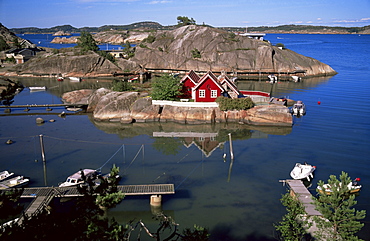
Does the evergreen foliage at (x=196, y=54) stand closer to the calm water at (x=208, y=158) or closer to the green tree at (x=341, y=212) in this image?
the calm water at (x=208, y=158)

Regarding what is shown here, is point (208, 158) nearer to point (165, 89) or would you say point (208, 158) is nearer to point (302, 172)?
point (302, 172)

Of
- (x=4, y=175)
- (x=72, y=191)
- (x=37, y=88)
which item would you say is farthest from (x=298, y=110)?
(x=37, y=88)

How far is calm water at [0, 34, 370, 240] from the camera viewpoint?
→ 80.0 ft

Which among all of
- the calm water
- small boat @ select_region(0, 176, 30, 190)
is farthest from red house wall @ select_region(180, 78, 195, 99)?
small boat @ select_region(0, 176, 30, 190)

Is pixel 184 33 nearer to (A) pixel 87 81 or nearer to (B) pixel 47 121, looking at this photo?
(A) pixel 87 81

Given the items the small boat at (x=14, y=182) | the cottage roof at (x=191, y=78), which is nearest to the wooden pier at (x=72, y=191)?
the small boat at (x=14, y=182)

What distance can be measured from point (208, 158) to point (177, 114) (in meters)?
14.4

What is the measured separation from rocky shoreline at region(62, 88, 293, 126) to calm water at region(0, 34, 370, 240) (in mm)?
1399

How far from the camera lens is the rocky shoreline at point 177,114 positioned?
4622 centimetres

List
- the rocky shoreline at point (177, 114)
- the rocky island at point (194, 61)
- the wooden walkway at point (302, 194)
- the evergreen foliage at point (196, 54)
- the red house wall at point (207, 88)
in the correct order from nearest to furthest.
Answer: the wooden walkway at point (302, 194) < the rocky shoreline at point (177, 114) < the red house wall at point (207, 88) < the rocky island at point (194, 61) < the evergreen foliage at point (196, 54)

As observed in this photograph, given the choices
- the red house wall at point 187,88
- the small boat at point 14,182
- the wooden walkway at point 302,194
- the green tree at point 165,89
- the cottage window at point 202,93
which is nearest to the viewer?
the wooden walkway at point 302,194

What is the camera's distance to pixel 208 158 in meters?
34.7

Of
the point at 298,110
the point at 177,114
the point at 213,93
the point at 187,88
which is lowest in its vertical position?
the point at 298,110

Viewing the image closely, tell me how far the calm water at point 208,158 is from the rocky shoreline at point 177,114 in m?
1.40
